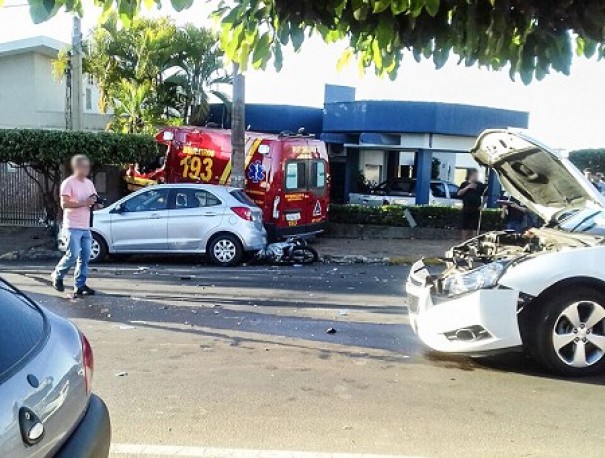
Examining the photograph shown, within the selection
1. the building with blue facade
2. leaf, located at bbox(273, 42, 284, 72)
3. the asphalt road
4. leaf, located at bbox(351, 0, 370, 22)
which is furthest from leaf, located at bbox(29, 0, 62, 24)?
the building with blue facade

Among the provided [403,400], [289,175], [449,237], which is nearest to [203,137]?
[289,175]

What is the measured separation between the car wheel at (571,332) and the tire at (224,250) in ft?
24.9

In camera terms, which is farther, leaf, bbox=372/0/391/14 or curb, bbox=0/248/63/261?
curb, bbox=0/248/63/261

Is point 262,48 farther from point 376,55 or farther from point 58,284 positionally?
point 58,284

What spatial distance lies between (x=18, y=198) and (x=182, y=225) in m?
7.60

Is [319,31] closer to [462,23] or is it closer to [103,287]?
[462,23]

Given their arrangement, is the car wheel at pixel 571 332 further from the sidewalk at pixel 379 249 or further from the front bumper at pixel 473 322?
the sidewalk at pixel 379 249

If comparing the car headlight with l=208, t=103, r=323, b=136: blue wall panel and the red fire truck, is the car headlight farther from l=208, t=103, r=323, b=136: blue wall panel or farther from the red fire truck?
l=208, t=103, r=323, b=136: blue wall panel

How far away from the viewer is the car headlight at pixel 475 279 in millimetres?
5531

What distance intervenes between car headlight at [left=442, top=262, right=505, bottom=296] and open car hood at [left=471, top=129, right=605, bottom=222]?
1.36 m

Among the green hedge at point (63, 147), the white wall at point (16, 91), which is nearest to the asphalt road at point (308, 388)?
the green hedge at point (63, 147)

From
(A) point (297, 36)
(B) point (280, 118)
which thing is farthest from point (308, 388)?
(B) point (280, 118)

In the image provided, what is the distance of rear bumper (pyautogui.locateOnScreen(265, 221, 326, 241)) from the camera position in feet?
45.3

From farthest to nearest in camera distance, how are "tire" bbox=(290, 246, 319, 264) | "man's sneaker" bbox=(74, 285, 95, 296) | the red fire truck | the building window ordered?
the building window
the red fire truck
"tire" bbox=(290, 246, 319, 264)
"man's sneaker" bbox=(74, 285, 95, 296)
